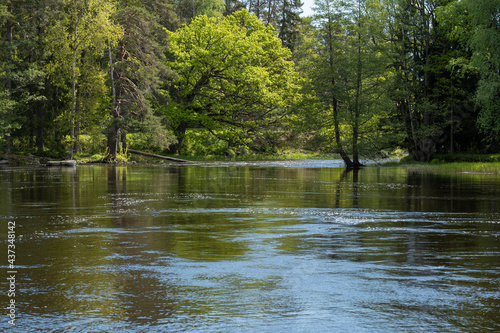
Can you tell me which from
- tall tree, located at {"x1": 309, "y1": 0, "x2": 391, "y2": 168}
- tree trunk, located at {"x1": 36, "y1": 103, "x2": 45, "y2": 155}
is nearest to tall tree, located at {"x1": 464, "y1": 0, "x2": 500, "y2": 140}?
tall tree, located at {"x1": 309, "y1": 0, "x2": 391, "y2": 168}

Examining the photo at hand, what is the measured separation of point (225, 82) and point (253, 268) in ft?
157

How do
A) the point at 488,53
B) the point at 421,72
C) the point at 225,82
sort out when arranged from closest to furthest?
the point at 488,53
the point at 421,72
the point at 225,82

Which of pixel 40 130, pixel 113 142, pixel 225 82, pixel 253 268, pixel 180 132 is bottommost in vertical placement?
pixel 253 268

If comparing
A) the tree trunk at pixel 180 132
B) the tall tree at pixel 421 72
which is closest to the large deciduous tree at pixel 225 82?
the tree trunk at pixel 180 132

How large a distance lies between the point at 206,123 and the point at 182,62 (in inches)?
251

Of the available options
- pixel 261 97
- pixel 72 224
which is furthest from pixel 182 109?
pixel 72 224

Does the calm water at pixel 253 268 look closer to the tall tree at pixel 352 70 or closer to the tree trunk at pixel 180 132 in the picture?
the tall tree at pixel 352 70

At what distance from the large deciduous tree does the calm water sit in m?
38.9

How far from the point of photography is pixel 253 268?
21.7 feet

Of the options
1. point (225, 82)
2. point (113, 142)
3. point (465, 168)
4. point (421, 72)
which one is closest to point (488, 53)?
point (465, 168)

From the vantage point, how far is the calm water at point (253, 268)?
473 centimetres

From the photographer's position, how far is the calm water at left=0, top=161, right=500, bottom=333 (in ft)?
15.5

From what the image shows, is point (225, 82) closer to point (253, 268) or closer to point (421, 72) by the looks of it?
point (421, 72)

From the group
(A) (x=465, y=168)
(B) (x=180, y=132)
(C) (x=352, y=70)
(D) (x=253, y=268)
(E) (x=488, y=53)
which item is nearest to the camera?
(D) (x=253, y=268)
